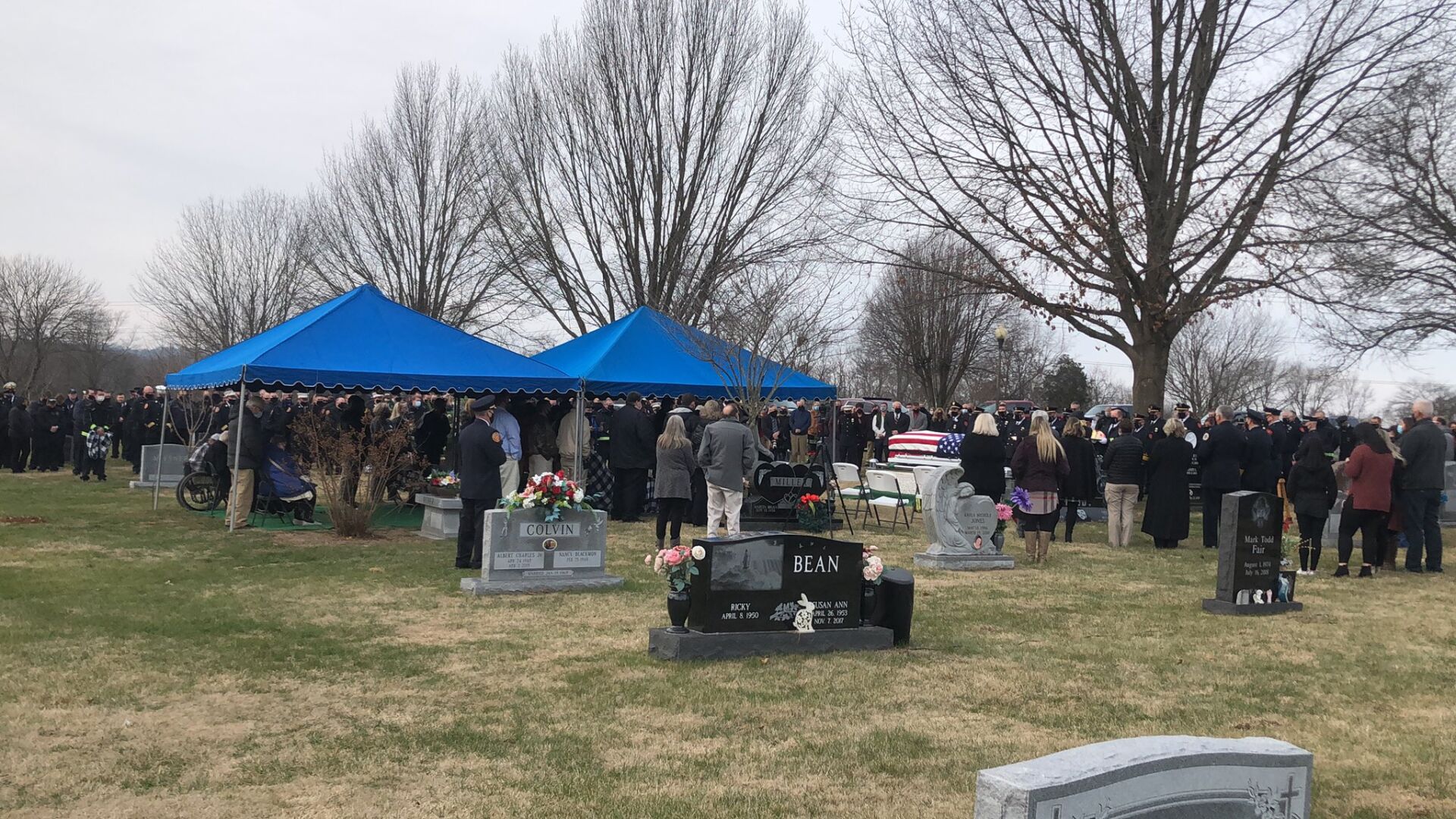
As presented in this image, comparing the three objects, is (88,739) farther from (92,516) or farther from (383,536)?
(92,516)

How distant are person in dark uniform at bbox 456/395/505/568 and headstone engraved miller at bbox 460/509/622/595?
91 cm

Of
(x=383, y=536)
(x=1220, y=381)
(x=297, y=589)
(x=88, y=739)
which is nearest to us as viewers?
(x=88, y=739)

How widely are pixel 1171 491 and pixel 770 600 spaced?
354 inches

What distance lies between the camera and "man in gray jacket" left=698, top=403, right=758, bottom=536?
44.5ft

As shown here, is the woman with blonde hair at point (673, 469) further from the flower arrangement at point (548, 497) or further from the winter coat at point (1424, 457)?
the winter coat at point (1424, 457)

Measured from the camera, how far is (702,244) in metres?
30.0

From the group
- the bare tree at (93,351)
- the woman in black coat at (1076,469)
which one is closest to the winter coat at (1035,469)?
the woman in black coat at (1076,469)

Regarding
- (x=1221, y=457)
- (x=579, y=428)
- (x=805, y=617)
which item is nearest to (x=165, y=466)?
(x=579, y=428)

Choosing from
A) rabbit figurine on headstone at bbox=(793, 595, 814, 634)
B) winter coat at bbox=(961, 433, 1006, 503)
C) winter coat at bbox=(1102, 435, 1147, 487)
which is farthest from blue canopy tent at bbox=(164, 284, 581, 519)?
rabbit figurine on headstone at bbox=(793, 595, 814, 634)

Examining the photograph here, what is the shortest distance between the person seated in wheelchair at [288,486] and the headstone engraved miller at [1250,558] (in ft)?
38.2

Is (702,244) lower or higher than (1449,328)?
higher

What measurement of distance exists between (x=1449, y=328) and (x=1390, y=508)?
9.85m

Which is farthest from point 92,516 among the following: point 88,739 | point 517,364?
point 88,739

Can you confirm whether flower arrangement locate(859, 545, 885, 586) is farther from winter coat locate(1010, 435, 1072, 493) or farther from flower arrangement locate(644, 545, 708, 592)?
winter coat locate(1010, 435, 1072, 493)
